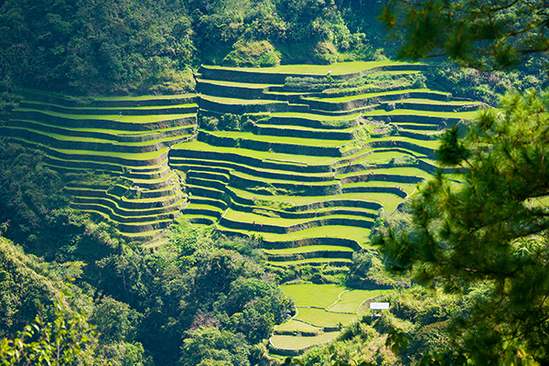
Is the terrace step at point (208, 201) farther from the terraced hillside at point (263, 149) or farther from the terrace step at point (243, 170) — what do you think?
the terrace step at point (243, 170)

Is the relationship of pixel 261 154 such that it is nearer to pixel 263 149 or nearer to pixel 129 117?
pixel 263 149

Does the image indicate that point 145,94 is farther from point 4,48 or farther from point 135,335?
point 135,335

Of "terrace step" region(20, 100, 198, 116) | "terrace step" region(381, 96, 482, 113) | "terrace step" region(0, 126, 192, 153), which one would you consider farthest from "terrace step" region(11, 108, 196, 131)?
"terrace step" region(381, 96, 482, 113)

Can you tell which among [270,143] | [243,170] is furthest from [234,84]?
[243,170]

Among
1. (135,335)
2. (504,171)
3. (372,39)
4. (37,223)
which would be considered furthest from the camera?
(372,39)

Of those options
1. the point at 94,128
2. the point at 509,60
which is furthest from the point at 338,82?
the point at 509,60

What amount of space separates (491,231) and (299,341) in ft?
56.1

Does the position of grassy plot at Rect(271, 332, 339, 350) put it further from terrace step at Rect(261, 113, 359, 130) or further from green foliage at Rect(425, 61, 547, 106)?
green foliage at Rect(425, 61, 547, 106)

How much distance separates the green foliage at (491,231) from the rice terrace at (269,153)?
17487 mm

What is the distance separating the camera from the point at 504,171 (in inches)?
287

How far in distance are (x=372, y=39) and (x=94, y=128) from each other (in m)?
17.5

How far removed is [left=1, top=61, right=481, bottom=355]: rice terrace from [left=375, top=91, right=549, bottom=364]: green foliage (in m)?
17.5

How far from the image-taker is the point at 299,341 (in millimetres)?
23656

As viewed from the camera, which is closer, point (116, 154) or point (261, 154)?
point (261, 154)
